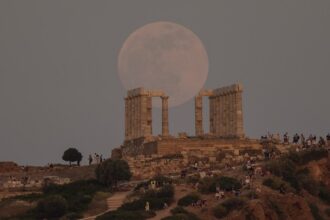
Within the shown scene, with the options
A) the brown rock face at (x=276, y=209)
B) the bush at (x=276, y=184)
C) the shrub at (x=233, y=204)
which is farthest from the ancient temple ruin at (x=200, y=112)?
the shrub at (x=233, y=204)

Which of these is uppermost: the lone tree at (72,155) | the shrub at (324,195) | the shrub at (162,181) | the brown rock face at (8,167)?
the lone tree at (72,155)

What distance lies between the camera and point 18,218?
6150 centimetres

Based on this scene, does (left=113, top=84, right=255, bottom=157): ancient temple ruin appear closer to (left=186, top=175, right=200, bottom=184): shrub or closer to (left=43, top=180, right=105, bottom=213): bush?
(left=43, top=180, right=105, bottom=213): bush

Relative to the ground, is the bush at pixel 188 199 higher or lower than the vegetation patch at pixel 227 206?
higher

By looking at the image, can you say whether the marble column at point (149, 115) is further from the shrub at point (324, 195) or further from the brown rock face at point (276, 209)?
the brown rock face at point (276, 209)

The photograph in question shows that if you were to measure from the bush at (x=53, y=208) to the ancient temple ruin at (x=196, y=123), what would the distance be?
3154cm

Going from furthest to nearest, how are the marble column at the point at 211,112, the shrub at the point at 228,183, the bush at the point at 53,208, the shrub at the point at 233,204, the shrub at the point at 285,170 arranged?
1. the marble column at the point at 211,112
2. the shrub at the point at 285,170
3. the shrub at the point at 228,183
4. the bush at the point at 53,208
5. the shrub at the point at 233,204

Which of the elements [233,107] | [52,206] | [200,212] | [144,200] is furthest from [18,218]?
[233,107]

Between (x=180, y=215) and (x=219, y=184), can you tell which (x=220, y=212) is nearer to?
(x=180, y=215)

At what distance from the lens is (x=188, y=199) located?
5978 cm

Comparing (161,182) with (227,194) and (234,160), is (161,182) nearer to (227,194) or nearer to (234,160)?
(227,194)

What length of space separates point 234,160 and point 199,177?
44.3 feet

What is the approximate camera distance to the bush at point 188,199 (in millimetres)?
59438

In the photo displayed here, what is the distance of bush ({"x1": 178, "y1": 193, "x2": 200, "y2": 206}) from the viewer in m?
59.4
